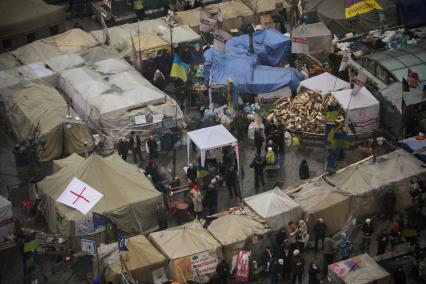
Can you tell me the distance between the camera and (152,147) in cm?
3422

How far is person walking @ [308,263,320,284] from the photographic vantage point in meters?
26.4

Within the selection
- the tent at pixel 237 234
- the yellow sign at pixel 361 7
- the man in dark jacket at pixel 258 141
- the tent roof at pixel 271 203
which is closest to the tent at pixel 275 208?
the tent roof at pixel 271 203

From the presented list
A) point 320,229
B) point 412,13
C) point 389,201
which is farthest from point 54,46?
point 389,201

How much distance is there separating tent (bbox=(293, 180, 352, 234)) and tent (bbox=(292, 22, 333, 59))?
12.7 metres

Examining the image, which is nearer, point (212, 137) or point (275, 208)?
point (275, 208)

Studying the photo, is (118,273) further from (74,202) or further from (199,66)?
(199,66)

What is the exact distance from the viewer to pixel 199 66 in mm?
41406

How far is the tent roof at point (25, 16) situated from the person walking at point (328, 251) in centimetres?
2235

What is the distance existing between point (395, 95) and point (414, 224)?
7999 millimetres

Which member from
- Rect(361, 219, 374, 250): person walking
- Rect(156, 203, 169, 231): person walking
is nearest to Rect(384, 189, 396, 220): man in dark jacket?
Rect(361, 219, 374, 250): person walking

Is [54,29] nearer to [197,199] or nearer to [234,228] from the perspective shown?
[197,199]

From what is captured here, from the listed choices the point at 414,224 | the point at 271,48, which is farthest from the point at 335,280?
the point at 271,48

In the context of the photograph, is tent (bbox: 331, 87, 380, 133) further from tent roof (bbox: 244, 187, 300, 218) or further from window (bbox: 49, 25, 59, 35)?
window (bbox: 49, 25, 59, 35)

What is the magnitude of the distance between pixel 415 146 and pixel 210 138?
26.1ft
